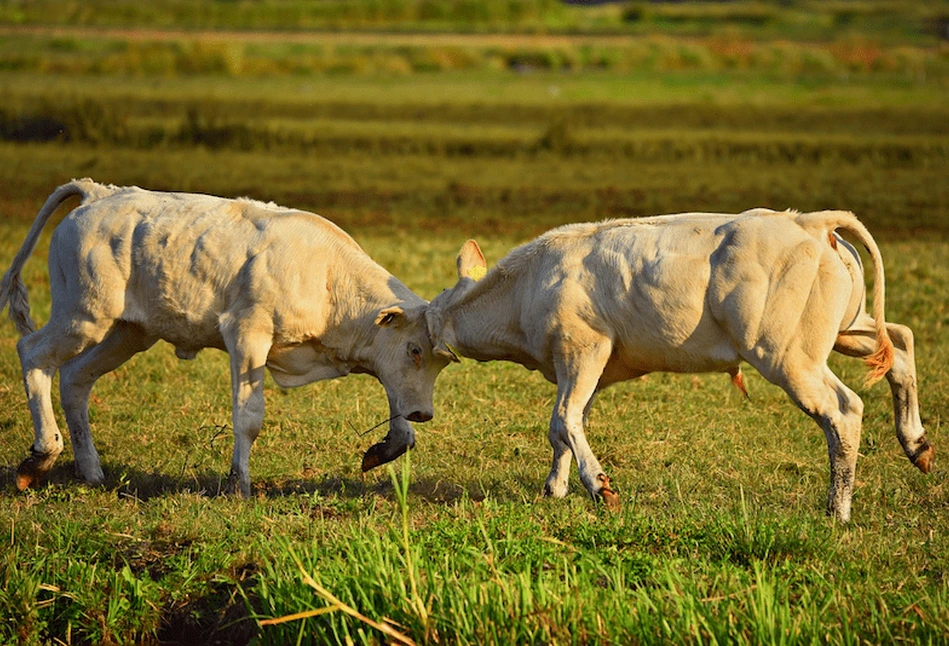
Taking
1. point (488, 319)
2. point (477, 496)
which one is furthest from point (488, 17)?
point (477, 496)

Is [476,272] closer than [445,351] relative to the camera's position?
No

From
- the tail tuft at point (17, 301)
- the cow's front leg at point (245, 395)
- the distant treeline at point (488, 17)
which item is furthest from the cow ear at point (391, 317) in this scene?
the distant treeline at point (488, 17)

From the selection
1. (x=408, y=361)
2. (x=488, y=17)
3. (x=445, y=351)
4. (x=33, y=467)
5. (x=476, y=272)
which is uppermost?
(x=476, y=272)

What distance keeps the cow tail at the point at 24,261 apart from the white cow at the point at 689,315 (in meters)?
2.56

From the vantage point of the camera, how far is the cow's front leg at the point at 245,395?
7.89m

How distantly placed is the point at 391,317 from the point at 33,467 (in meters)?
2.41

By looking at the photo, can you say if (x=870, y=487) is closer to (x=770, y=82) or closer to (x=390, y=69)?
(x=770, y=82)

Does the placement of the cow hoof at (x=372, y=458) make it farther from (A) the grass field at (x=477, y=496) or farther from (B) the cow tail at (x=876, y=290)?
(B) the cow tail at (x=876, y=290)

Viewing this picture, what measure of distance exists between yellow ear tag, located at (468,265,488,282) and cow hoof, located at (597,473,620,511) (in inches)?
63.6

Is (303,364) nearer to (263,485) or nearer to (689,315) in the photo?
(263,485)

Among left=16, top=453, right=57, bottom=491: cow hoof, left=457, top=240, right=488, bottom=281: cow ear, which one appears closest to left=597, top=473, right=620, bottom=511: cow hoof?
left=457, top=240, right=488, bottom=281: cow ear

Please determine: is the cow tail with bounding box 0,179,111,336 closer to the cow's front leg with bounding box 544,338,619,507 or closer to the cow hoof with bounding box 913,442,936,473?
the cow's front leg with bounding box 544,338,619,507

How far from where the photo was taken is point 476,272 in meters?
8.29

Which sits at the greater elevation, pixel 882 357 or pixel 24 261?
pixel 24 261
